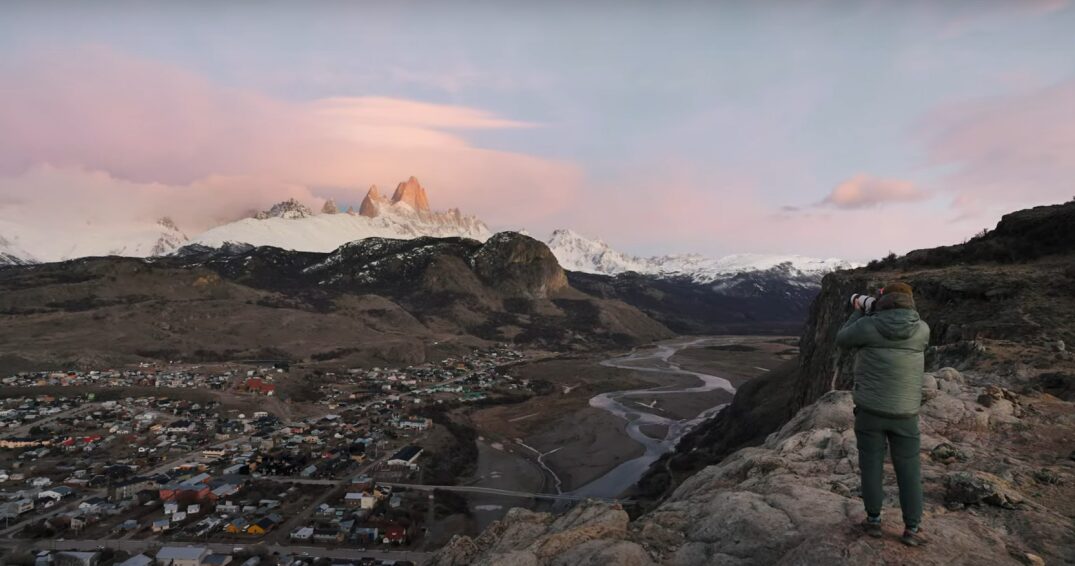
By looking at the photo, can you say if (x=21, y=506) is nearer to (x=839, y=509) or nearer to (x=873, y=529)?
(x=839, y=509)

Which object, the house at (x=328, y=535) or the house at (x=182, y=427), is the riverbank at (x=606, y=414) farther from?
the house at (x=182, y=427)

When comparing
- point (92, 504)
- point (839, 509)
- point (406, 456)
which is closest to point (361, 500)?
point (406, 456)

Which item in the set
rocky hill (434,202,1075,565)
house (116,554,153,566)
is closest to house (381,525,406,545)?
house (116,554,153,566)

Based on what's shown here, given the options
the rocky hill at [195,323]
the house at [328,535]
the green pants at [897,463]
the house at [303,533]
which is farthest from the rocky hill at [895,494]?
the rocky hill at [195,323]

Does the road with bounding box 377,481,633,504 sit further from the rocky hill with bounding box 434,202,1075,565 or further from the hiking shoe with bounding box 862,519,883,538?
the hiking shoe with bounding box 862,519,883,538

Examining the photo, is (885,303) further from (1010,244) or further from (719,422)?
(719,422)
